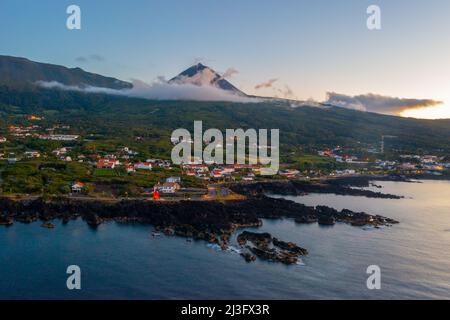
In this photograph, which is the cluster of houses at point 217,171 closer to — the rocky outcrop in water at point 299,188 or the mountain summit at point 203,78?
the rocky outcrop in water at point 299,188

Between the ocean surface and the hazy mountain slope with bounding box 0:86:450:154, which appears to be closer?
the ocean surface

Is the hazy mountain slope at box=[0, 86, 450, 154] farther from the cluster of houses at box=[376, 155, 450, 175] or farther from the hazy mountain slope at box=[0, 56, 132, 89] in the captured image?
the hazy mountain slope at box=[0, 56, 132, 89]

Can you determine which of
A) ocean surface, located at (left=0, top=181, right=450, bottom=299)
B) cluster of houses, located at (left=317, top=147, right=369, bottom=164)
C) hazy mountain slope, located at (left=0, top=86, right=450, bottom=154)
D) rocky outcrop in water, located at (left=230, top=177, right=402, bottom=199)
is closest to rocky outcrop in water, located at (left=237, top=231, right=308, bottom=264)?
ocean surface, located at (left=0, top=181, right=450, bottom=299)

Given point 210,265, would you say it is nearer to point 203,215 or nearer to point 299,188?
point 203,215

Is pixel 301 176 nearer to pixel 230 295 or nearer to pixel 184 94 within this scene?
pixel 230 295

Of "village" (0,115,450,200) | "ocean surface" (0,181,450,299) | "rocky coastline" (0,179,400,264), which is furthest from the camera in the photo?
"village" (0,115,450,200)

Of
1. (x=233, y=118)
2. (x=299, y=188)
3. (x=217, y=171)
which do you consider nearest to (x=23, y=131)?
(x=217, y=171)

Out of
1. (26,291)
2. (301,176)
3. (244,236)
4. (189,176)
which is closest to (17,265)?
(26,291)
